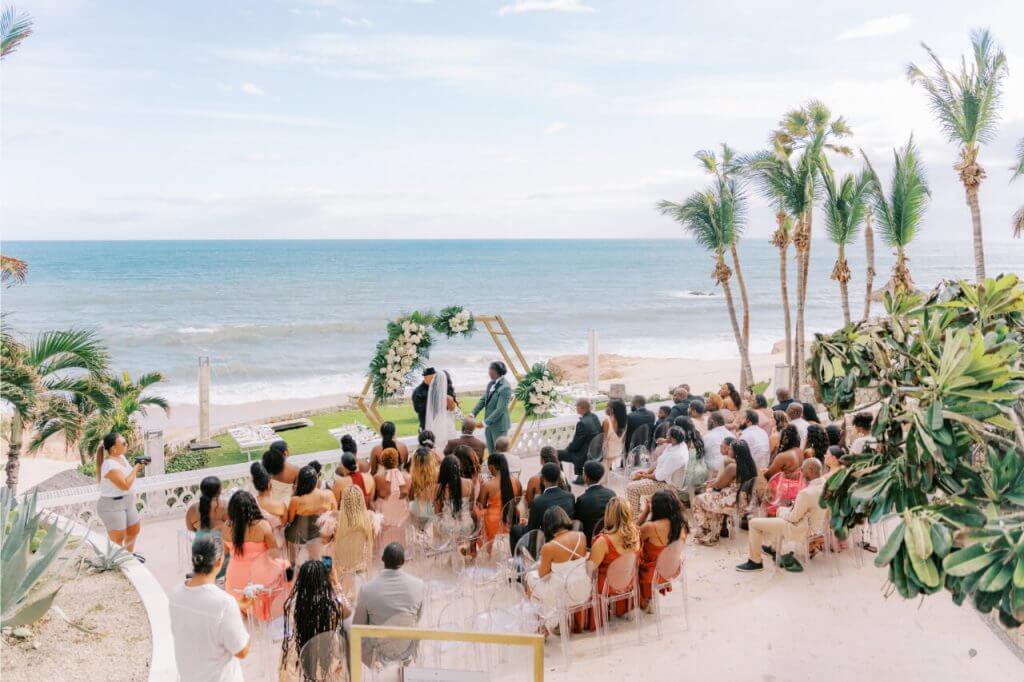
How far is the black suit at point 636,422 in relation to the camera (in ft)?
35.9

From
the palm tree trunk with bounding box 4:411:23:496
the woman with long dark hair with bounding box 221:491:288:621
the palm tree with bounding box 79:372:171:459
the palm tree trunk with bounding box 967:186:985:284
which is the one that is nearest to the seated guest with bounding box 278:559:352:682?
the woman with long dark hair with bounding box 221:491:288:621

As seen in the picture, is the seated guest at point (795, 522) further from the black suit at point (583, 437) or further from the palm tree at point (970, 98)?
the palm tree at point (970, 98)

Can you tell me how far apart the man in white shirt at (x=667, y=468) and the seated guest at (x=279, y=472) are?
3.67m

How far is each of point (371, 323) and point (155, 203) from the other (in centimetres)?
5836

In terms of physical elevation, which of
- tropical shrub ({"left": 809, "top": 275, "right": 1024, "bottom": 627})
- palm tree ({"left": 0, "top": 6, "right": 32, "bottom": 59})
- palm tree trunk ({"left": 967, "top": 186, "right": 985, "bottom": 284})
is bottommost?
tropical shrub ({"left": 809, "top": 275, "right": 1024, "bottom": 627})

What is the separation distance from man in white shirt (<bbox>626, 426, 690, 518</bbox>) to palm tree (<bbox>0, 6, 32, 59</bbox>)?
7.85m

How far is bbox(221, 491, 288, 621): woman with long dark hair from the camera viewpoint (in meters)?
6.27

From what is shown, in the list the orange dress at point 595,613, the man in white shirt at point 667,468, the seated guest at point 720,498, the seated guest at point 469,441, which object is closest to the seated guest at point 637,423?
the man in white shirt at point 667,468

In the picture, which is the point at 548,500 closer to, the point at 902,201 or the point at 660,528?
the point at 660,528

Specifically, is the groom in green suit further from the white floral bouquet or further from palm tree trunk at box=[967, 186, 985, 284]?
palm tree trunk at box=[967, 186, 985, 284]

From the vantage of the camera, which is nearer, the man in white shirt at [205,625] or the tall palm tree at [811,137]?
the man in white shirt at [205,625]

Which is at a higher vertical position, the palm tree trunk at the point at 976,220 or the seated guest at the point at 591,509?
the palm tree trunk at the point at 976,220

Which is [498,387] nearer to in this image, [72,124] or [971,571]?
[971,571]

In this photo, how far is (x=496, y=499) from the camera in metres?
8.14
